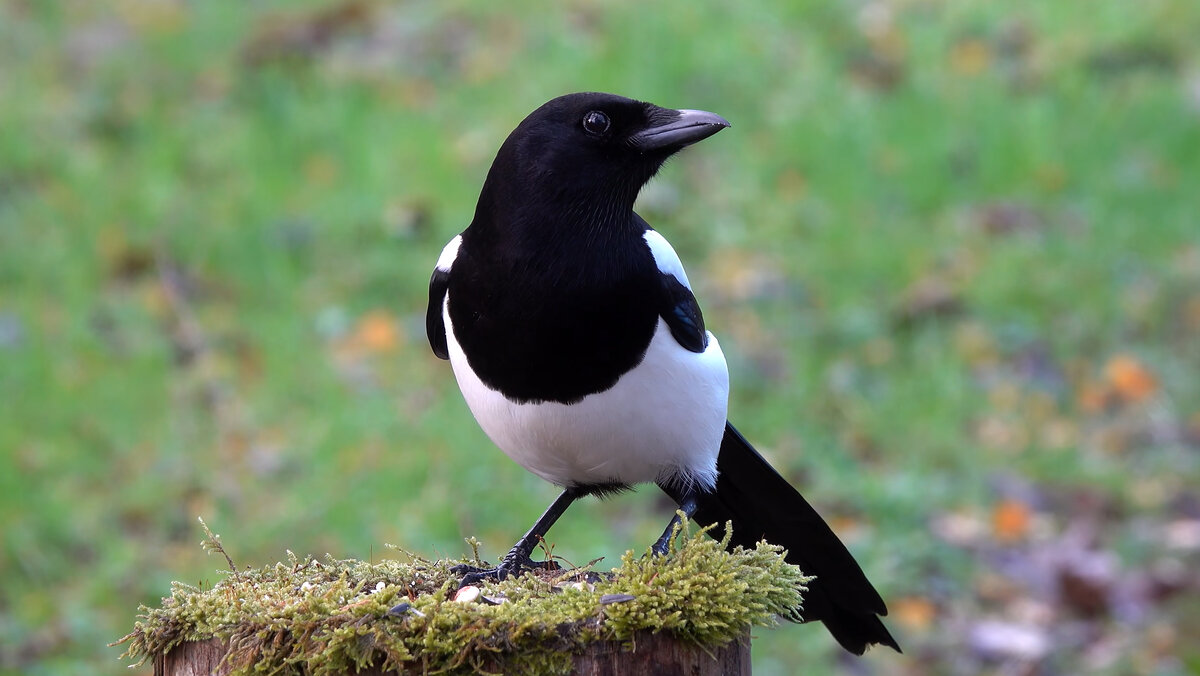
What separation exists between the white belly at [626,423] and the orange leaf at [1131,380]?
3422 millimetres

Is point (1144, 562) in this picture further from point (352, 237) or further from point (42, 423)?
point (42, 423)

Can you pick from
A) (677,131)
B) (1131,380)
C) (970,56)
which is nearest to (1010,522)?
(1131,380)

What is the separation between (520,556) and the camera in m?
2.90

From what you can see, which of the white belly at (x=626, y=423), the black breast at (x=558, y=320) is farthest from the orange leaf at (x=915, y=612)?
the black breast at (x=558, y=320)

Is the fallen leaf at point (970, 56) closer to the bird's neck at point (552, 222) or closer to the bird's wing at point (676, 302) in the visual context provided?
the bird's wing at point (676, 302)

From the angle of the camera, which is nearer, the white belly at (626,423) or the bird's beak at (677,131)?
the white belly at (626,423)

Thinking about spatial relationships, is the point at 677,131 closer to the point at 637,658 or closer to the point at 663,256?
the point at 663,256

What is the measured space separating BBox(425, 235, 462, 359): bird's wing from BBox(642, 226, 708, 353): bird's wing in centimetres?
41

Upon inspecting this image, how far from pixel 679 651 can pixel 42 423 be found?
3.86 metres

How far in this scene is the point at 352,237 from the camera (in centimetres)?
649

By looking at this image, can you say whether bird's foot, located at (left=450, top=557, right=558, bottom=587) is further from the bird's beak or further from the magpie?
the bird's beak

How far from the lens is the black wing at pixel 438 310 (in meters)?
2.99

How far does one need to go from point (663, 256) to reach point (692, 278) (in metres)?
3.49

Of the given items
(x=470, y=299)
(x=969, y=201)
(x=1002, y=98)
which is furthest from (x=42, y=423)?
(x=1002, y=98)
